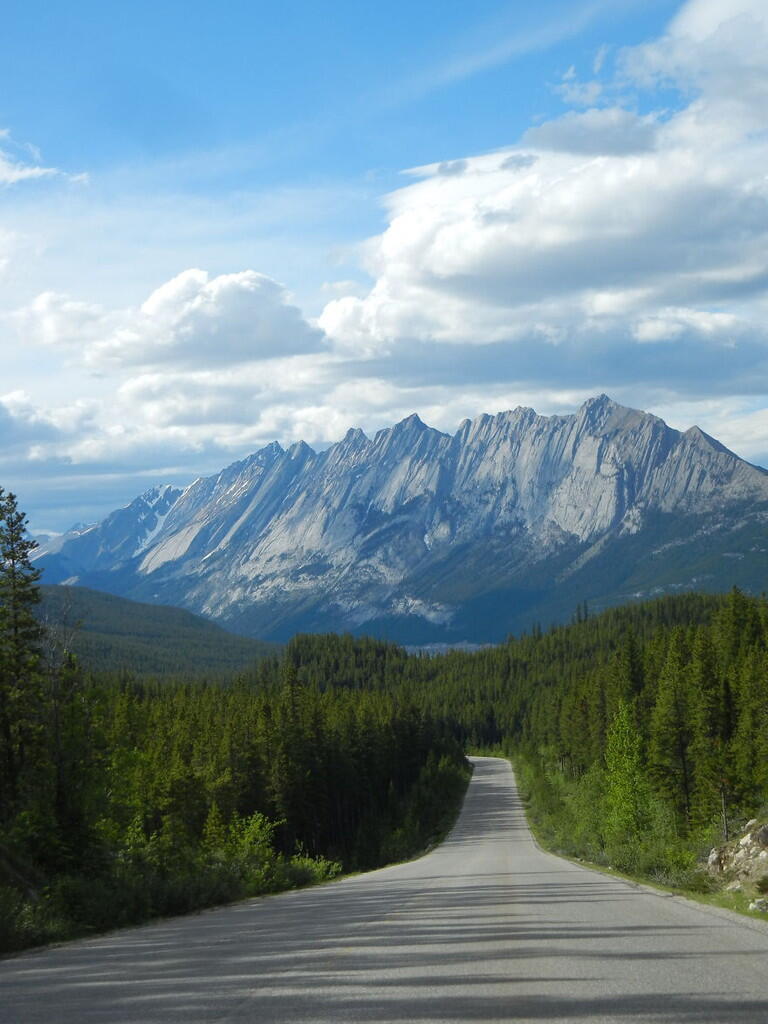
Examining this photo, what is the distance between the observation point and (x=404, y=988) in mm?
9711

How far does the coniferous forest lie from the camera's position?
83.7 ft

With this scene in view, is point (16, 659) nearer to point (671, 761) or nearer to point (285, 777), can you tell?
point (285, 777)

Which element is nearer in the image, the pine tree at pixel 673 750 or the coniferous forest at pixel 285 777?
the coniferous forest at pixel 285 777

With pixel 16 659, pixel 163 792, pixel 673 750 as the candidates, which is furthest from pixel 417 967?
pixel 673 750

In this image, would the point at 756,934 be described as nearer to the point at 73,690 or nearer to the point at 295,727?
the point at 73,690

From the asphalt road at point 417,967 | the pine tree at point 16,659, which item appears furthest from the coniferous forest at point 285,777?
the asphalt road at point 417,967

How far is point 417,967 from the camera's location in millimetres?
11047

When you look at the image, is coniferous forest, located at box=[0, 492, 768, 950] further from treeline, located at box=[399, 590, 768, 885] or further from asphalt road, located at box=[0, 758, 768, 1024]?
asphalt road, located at box=[0, 758, 768, 1024]

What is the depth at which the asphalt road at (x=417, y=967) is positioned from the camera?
8812 mm

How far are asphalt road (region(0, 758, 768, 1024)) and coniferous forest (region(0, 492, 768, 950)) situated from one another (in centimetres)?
437

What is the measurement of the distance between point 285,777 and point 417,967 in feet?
207

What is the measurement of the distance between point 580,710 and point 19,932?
9559cm

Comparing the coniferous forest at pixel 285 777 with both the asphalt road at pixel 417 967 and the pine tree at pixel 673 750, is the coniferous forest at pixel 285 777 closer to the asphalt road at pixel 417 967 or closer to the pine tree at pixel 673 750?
the pine tree at pixel 673 750

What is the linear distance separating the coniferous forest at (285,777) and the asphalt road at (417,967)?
4.37 meters
